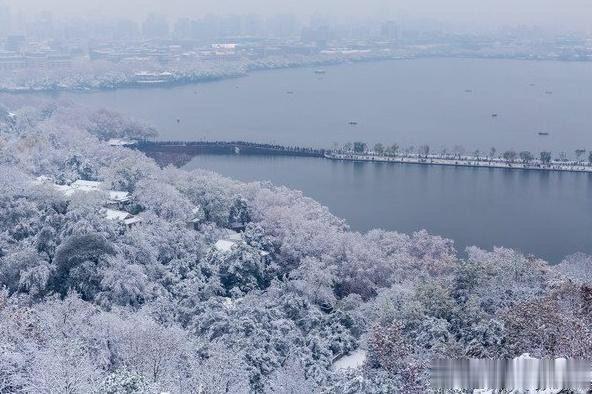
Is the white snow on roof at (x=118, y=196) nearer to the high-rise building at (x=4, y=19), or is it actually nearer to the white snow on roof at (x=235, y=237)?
the white snow on roof at (x=235, y=237)

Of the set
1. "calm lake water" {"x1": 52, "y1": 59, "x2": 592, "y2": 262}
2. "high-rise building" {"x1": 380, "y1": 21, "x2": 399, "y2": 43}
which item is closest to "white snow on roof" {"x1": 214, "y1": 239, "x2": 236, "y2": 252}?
"calm lake water" {"x1": 52, "y1": 59, "x2": 592, "y2": 262}

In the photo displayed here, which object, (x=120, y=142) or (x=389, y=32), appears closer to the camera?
(x=120, y=142)

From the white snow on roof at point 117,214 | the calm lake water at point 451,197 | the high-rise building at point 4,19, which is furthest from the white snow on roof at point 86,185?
the high-rise building at point 4,19

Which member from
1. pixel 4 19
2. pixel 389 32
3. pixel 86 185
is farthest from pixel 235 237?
pixel 389 32

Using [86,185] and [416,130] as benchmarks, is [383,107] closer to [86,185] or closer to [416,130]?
[416,130]

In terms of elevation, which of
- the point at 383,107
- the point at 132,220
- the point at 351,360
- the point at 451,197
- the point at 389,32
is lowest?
the point at 351,360

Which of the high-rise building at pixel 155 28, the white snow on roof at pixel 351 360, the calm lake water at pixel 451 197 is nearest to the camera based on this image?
the white snow on roof at pixel 351 360

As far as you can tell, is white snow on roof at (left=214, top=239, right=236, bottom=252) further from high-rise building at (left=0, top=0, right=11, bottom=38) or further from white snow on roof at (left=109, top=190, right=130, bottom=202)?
high-rise building at (left=0, top=0, right=11, bottom=38)
